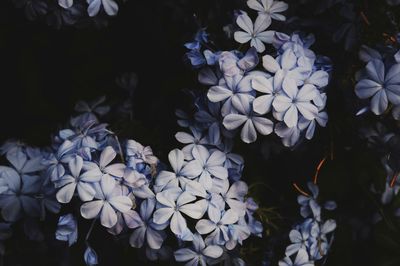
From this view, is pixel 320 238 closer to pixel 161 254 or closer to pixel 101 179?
pixel 161 254

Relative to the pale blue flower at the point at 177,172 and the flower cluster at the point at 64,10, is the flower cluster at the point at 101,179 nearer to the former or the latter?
the pale blue flower at the point at 177,172

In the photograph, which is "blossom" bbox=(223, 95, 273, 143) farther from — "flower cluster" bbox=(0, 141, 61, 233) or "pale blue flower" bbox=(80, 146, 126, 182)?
"flower cluster" bbox=(0, 141, 61, 233)

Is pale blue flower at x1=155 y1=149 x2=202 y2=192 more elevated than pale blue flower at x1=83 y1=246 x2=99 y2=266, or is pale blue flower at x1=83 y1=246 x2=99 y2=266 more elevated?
pale blue flower at x1=155 y1=149 x2=202 y2=192

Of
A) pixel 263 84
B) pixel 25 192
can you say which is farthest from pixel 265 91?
pixel 25 192

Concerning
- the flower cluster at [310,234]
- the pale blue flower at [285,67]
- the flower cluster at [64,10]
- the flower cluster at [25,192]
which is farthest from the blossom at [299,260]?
the flower cluster at [64,10]

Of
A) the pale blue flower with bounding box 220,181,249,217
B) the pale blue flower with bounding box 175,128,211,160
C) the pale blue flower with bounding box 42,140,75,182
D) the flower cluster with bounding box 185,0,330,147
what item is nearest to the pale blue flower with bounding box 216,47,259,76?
the flower cluster with bounding box 185,0,330,147

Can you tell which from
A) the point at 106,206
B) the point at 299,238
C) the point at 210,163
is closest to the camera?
the point at 106,206
